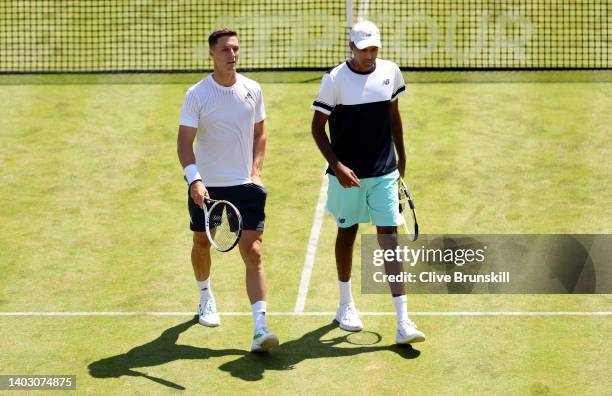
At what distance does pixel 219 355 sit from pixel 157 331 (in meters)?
0.77

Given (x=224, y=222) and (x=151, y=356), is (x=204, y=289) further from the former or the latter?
(x=151, y=356)

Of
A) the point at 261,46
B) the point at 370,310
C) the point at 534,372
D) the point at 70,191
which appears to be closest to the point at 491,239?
the point at 370,310

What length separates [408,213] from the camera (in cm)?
1138

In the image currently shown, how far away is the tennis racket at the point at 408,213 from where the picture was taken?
10.7m

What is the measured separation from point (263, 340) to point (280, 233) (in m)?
3.11

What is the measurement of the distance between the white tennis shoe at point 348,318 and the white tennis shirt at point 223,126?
1392mm

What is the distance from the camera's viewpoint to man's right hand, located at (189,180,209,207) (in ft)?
32.0

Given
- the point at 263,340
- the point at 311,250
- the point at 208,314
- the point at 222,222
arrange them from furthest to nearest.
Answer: the point at 311,250, the point at 208,314, the point at 222,222, the point at 263,340

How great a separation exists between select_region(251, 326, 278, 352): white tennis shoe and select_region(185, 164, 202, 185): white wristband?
50.2 inches

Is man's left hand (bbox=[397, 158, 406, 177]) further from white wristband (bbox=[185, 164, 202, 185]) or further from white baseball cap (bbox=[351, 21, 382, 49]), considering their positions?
white wristband (bbox=[185, 164, 202, 185])

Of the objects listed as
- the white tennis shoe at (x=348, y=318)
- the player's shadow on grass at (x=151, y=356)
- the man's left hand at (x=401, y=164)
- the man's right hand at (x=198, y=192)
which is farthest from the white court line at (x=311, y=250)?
the man's right hand at (x=198, y=192)

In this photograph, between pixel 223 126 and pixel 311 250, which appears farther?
pixel 311 250

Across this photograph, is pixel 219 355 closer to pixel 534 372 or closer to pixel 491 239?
pixel 534 372

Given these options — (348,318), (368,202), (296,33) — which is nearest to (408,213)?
(368,202)
